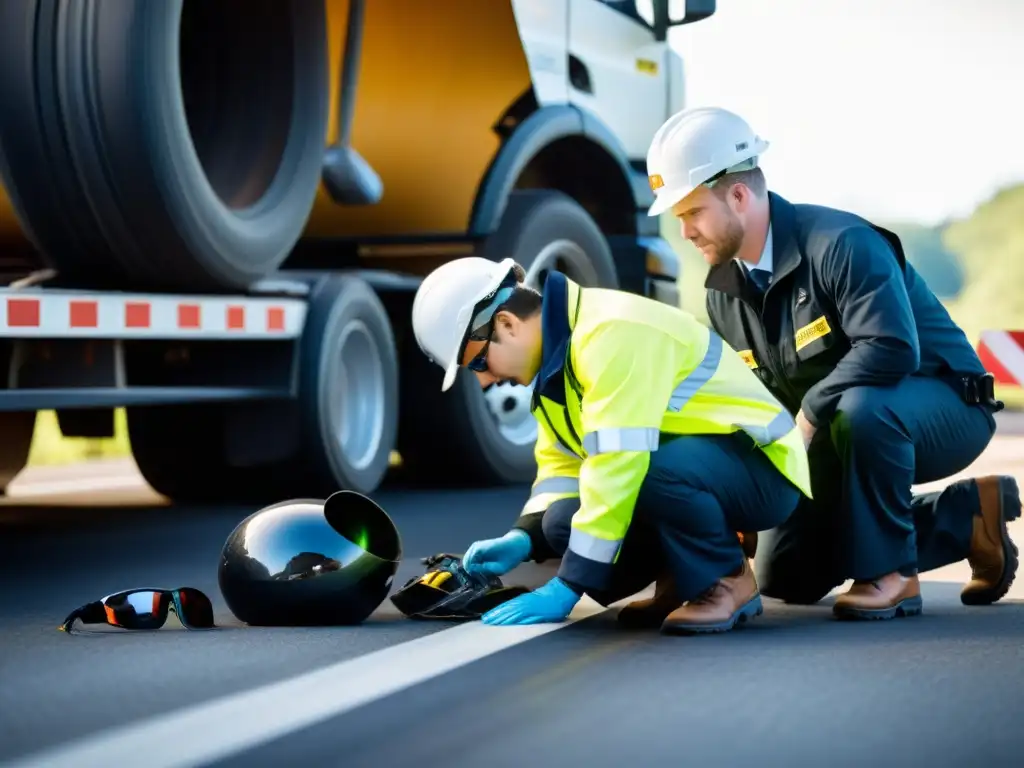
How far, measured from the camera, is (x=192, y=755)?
3.51 metres

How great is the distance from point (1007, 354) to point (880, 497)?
5.39m

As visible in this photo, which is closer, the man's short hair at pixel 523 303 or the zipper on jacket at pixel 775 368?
the man's short hair at pixel 523 303

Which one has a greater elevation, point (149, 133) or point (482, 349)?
point (149, 133)

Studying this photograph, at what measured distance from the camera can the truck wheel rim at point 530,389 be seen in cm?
973

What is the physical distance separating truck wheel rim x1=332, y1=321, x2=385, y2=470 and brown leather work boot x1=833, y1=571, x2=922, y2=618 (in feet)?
11.8

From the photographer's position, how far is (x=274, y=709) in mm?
3951

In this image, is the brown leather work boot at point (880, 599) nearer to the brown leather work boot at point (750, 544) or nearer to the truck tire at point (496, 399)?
the brown leather work boot at point (750, 544)

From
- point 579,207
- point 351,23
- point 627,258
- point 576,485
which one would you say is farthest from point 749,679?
point 627,258

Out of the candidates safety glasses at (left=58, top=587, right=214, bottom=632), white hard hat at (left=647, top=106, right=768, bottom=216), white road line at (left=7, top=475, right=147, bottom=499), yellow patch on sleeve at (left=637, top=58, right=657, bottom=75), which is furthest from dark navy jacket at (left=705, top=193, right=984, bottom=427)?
white road line at (left=7, top=475, right=147, bottom=499)

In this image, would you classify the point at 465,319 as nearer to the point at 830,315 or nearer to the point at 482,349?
the point at 482,349

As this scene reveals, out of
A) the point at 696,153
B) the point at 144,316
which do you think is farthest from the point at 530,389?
the point at 696,153

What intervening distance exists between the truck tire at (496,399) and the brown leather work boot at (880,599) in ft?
13.7

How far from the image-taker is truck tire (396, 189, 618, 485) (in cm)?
953

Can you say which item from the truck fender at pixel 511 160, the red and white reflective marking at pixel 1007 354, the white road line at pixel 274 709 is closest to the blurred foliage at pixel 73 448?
the truck fender at pixel 511 160
